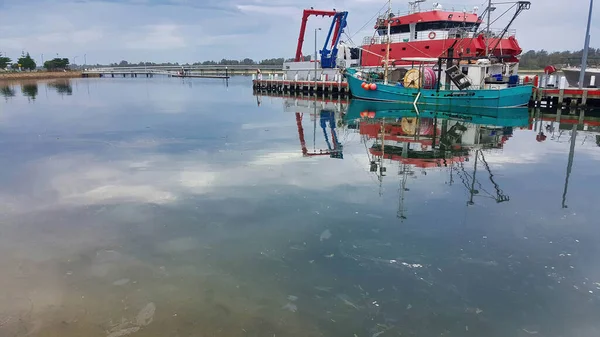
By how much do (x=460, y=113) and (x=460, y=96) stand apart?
211 cm

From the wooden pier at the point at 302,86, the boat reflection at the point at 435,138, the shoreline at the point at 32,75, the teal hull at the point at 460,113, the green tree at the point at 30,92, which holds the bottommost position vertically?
the boat reflection at the point at 435,138

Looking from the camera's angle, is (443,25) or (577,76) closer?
(577,76)

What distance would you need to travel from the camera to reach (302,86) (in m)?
38.0

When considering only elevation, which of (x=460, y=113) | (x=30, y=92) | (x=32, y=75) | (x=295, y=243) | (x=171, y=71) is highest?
(x=171, y=71)

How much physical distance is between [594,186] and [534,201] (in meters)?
2.14

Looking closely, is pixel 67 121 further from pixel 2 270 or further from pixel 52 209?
pixel 2 270

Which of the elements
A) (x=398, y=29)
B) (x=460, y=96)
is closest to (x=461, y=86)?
(x=460, y=96)

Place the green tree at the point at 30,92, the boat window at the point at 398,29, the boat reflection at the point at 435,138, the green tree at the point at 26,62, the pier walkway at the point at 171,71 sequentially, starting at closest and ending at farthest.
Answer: the boat reflection at the point at 435,138 → the boat window at the point at 398,29 → the green tree at the point at 30,92 → the green tree at the point at 26,62 → the pier walkway at the point at 171,71

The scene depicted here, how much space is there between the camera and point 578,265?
5.03 meters

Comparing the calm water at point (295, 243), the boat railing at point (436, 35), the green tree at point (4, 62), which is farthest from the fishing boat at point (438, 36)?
the green tree at point (4, 62)

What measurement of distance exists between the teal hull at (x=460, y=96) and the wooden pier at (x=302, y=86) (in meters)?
7.86

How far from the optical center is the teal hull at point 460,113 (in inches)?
771

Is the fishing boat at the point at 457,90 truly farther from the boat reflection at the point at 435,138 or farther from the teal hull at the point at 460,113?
the boat reflection at the point at 435,138

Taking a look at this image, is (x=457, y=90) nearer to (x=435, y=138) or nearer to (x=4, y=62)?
(x=435, y=138)
